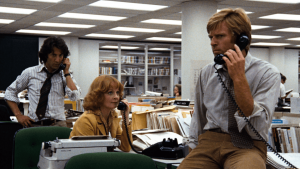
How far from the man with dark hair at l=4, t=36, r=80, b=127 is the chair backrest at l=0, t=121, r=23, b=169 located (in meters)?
0.17

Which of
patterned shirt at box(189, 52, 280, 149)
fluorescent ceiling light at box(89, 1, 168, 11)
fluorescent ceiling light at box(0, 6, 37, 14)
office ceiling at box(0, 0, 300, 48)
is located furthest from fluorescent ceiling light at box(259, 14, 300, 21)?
patterned shirt at box(189, 52, 280, 149)

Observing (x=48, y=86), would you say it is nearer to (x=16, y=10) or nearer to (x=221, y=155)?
(x=221, y=155)

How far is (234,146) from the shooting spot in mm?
1450

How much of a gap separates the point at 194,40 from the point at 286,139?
4.54 metres

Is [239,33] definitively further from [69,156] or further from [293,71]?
[293,71]

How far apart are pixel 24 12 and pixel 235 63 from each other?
7845 mm

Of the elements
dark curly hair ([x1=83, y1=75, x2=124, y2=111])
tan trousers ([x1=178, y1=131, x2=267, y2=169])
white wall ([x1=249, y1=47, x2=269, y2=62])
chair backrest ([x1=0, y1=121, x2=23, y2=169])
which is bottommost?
chair backrest ([x1=0, y1=121, x2=23, y2=169])

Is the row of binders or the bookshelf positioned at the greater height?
the bookshelf

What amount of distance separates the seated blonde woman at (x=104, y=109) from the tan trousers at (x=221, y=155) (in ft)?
3.41

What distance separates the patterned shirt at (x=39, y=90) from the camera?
10.1ft

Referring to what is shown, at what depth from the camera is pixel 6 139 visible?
10.7 ft

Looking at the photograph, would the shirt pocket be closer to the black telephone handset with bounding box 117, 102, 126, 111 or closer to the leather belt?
the leather belt

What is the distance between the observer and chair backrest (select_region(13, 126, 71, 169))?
246cm

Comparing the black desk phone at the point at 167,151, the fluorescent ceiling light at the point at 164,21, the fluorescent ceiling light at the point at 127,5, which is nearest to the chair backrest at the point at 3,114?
the black desk phone at the point at 167,151
